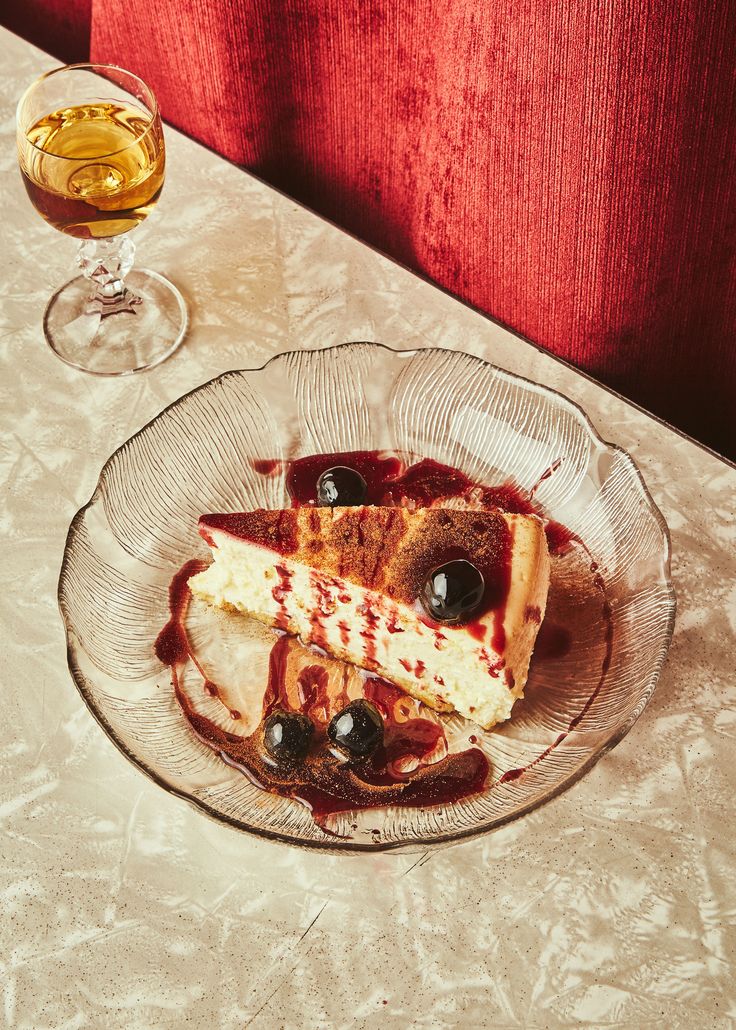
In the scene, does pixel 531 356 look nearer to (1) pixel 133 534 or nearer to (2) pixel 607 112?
(2) pixel 607 112

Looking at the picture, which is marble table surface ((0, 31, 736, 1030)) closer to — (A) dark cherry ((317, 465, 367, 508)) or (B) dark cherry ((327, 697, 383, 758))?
(B) dark cherry ((327, 697, 383, 758))

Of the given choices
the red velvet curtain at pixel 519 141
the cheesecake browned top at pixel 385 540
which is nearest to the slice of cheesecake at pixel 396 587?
the cheesecake browned top at pixel 385 540

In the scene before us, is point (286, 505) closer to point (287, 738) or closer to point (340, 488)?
point (340, 488)

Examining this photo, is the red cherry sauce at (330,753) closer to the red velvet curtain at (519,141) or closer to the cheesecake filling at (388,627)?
the cheesecake filling at (388,627)

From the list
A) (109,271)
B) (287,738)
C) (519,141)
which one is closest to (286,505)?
(287,738)

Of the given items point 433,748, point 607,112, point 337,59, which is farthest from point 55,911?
point 337,59

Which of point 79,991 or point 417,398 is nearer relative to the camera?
point 79,991
